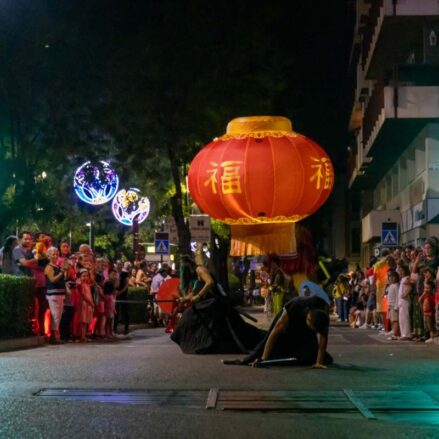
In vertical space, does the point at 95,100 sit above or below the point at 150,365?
above

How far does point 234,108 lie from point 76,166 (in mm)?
7823

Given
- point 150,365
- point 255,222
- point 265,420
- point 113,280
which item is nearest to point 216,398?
point 265,420

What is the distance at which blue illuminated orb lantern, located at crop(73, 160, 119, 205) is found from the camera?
25734 millimetres

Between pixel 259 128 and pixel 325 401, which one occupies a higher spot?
pixel 259 128

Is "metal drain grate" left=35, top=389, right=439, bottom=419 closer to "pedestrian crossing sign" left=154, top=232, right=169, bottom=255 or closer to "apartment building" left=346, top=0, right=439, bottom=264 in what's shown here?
"apartment building" left=346, top=0, right=439, bottom=264

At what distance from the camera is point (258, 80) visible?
32.3 metres

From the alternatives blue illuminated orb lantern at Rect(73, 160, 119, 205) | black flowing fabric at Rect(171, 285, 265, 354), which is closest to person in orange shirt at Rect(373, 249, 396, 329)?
blue illuminated orb lantern at Rect(73, 160, 119, 205)

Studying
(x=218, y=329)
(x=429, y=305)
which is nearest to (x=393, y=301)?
(x=429, y=305)

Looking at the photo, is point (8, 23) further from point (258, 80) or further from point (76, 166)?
point (258, 80)

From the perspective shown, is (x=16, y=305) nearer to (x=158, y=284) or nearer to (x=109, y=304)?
(x=109, y=304)

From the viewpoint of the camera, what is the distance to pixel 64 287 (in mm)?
18547

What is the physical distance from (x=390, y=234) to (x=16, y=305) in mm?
14299

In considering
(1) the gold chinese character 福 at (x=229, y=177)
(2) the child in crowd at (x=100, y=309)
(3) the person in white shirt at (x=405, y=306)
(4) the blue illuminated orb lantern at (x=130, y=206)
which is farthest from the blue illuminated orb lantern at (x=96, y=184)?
(3) the person in white shirt at (x=405, y=306)

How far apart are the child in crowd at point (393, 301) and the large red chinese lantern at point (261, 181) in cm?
385
